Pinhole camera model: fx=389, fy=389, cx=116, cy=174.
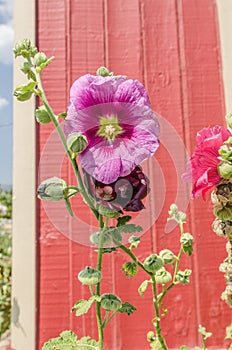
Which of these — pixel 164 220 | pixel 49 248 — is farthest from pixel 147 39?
pixel 49 248

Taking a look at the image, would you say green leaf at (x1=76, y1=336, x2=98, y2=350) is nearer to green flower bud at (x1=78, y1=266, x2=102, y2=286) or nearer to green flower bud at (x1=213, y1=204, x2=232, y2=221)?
green flower bud at (x1=78, y1=266, x2=102, y2=286)

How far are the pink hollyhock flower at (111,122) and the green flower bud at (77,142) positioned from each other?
0.04ft

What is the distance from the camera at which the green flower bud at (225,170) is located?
1.33 feet

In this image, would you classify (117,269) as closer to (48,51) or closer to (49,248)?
(49,248)

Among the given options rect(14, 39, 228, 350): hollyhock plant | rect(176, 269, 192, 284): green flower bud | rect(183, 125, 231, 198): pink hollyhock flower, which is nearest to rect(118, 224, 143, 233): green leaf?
rect(14, 39, 228, 350): hollyhock plant

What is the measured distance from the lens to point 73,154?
1.23 feet

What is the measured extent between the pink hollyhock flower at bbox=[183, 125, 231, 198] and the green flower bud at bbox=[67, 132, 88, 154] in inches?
6.3

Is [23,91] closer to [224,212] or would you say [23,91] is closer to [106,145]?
[106,145]

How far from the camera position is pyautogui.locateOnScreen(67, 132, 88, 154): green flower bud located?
0.34m

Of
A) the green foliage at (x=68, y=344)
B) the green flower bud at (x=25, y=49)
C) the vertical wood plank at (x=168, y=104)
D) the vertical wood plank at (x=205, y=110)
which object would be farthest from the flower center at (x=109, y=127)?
the vertical wood plank at (x=205, y=110)

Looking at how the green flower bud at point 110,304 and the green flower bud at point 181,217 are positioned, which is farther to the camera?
the green flower bud at point 181,217

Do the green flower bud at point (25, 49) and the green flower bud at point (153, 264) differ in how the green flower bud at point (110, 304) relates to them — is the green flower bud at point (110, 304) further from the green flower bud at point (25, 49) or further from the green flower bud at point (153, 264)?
the green flower bud at point (25, 49)

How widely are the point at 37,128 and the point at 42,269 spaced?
387mm

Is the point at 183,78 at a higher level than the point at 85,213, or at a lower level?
higher
